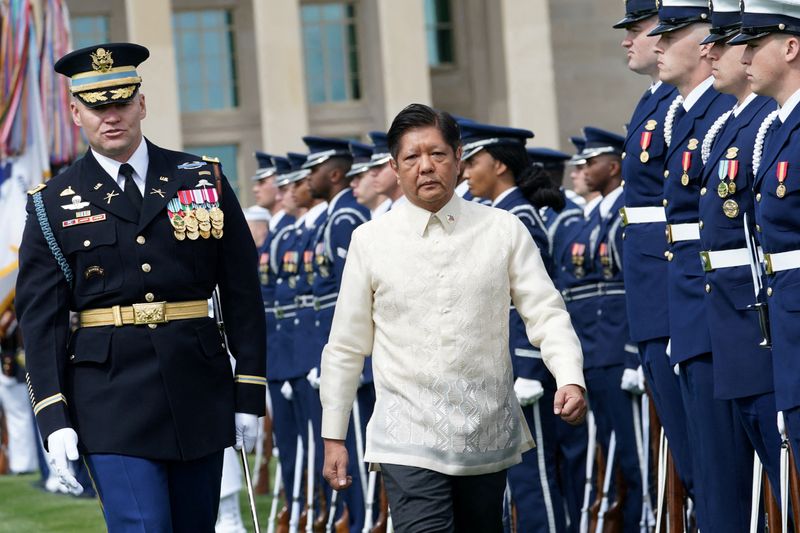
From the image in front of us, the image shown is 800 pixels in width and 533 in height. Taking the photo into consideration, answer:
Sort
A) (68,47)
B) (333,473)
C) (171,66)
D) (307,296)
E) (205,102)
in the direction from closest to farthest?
(333,473) → (307,296) → (68,47) → (171,66) → (205,102)

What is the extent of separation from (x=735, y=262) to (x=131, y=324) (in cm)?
224

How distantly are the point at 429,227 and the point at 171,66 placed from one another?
3435cm

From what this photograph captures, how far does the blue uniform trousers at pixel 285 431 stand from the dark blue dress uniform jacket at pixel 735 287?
538 centimetres

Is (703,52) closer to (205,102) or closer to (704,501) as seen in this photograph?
(704,501)

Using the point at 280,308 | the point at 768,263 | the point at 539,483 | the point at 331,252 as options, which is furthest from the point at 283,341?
the point at 768,263

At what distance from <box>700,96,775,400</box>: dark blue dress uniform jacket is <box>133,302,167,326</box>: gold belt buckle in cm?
208

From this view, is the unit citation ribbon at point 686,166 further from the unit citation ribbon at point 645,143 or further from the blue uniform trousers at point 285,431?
the blue uniform trousers at point 285,431

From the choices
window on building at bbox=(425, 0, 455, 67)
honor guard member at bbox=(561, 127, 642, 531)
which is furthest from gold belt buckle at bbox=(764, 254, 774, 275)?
window on building at bbox=(425, 0, 455, 67)

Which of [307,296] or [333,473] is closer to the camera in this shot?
[333,473]

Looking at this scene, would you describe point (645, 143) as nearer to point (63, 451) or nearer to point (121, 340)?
point (121, 340)

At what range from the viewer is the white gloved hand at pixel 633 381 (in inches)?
384

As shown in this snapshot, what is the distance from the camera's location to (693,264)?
23.5 feet

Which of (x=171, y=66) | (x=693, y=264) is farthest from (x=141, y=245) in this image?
(x=171, y=66)

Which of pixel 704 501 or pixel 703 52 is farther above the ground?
pixel 703 52
